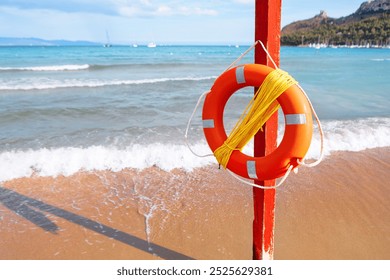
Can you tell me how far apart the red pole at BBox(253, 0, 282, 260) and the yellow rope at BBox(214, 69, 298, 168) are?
7cm

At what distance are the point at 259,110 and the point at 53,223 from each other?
215 cm

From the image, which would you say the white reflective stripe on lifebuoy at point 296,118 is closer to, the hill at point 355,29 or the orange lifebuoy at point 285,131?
Result: the orange lifebuoy at point 285,131

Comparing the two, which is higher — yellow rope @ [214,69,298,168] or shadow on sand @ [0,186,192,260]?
yellow rope @ [214,69,298,168]

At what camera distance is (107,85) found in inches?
435

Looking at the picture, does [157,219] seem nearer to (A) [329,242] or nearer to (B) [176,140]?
(A) [329,242]

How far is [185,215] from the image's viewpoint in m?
2.87

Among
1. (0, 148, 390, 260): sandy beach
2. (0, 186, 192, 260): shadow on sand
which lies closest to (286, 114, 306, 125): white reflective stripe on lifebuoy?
(0, 148, 390, 260): sandy beach

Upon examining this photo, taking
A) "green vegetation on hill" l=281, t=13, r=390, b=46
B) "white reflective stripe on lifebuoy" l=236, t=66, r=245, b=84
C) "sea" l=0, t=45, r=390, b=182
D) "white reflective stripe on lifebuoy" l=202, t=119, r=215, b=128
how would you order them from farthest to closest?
"green vegetation on hill" l=281, t=13, r=390, b=46 → "sea" l=0, t=45, r=390, b=182 → "white reflective stripe on lifebuoy" l=202, t=119, r=215, b=128 → "white reflective stripe on lifebuoy" l=236, t=66, r=245, b=84

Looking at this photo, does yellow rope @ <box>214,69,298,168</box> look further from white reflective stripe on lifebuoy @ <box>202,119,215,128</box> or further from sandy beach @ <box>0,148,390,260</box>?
sandy beach @ <box>0,148,390,260</box>

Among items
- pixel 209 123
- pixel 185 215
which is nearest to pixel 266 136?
pixel 209 123

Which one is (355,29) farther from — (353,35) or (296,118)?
(296,118)

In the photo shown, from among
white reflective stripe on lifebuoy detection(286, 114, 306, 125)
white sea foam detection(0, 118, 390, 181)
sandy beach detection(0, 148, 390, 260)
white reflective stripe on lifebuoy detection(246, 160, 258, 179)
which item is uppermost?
white reflective stripe on lifebuoy detection(286, 114, 306, 125)

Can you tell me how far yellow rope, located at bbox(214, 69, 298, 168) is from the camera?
5.24ft

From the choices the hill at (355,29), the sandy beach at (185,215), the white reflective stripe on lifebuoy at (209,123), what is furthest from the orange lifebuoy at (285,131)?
the hill at (355,29)
